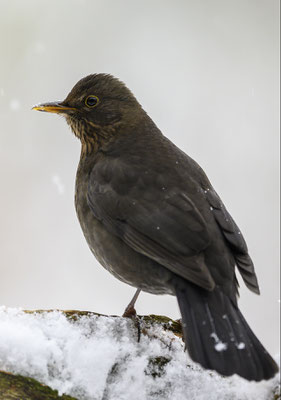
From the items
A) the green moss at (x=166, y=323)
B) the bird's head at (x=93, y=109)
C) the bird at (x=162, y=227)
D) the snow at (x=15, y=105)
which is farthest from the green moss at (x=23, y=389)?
the snow at (x=15, y=105)

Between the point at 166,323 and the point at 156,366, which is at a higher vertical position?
the point at 166,323

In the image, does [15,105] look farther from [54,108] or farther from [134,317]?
[134,317]

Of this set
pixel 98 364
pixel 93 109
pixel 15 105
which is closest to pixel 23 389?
pixel 98 364

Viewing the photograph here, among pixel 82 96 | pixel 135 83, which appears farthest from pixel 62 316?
pixel 135 83

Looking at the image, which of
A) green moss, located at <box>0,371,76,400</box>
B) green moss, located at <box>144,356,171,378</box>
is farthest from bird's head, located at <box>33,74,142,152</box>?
green moss, located at <box>0,371,76,400</box>

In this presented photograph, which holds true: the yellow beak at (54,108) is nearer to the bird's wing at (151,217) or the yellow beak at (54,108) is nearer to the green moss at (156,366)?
the bird's wing at (151,217)

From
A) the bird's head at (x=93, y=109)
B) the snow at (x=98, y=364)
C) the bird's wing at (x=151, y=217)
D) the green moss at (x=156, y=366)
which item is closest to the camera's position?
the snow at (x=98, y=364)

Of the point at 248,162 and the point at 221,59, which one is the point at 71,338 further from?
the point at 221,59
